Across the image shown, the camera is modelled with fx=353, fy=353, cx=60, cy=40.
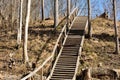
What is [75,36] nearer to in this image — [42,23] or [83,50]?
[83,50]

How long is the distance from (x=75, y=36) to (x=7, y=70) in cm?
647

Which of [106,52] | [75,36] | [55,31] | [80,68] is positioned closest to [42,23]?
[55,31]

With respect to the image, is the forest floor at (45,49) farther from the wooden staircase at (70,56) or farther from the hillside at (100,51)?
the wooden staircase at (70,56)

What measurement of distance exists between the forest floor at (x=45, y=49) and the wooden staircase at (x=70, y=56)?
0.70 metres

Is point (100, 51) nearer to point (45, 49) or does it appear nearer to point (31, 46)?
point (45, 49)

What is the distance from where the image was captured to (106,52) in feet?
82.5

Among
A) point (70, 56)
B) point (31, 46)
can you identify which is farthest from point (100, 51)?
point (31, 46)

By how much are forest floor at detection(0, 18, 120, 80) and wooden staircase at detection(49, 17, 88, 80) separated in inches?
27.7

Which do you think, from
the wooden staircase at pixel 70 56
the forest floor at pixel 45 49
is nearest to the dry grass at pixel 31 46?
the forest floor at pixel 45 49

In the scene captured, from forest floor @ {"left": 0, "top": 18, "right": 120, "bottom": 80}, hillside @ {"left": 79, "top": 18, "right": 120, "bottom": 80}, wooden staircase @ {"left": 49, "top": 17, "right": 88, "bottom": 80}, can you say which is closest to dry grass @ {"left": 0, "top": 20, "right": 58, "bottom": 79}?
forest floor @ {"left": 0, "top": 18, "right": 120, "bottom": 80}

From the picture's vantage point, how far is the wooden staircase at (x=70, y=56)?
19.7 meters

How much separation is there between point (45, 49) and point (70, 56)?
3.92m

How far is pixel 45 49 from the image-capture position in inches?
1020

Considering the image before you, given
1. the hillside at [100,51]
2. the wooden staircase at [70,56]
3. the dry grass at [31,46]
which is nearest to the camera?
the wooden staircase at [70,56]
